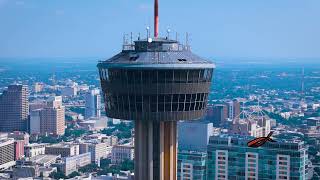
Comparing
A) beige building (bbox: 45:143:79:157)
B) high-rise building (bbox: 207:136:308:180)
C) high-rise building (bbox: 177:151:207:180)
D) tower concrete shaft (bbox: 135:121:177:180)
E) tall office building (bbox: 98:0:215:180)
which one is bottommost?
beige building (bbox: 45:143:79:157)

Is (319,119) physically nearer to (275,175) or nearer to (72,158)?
(72,158)

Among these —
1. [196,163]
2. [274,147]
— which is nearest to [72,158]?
[196,163]

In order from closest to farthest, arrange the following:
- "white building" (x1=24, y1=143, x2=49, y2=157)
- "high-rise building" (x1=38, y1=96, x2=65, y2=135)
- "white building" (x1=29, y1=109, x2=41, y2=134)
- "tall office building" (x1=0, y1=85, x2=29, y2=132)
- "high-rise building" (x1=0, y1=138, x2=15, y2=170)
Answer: "high-rise building" (x1=0, y1=138, x2=15, y2=170) < "white building" (x1=24, y1=143, x2=49, y2=157) < "high-rise building" (x1=38, y1=96, x2=65, y2=135) < "white building" (x1=29, y1=109, x2=41, y2=134) < "tall office building" (x1=0, y1=85, x2=29, y2=132)

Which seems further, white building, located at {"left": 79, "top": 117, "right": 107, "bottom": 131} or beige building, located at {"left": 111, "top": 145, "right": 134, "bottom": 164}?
white building, located at {"left": 79, "top": 117, "right": 107, "bottom": 131}

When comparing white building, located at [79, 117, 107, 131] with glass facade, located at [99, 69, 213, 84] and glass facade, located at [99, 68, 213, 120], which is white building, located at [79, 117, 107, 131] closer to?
glass facade, located at [99, 68, 213, 120]

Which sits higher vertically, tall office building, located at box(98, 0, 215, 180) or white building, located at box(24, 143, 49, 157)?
tall office building, located at box(98, 0, 215, 180)

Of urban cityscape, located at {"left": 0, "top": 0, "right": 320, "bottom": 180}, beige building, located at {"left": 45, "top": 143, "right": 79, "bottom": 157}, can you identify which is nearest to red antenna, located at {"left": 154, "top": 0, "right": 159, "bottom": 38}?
urban cityscape, located at {"left": 0, "top": 0, "right": 320, "bottom": 180}
